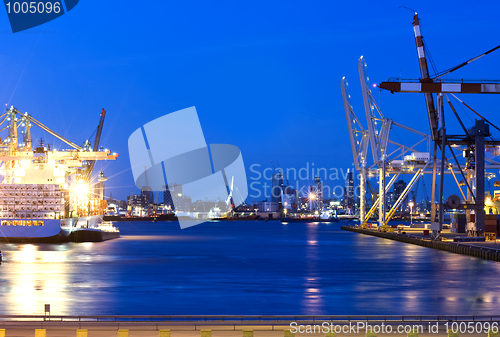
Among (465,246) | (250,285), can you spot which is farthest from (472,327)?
(465,246)

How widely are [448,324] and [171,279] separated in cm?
2517

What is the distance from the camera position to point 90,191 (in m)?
113

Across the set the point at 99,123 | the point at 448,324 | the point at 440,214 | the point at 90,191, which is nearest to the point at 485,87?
the point at 440,214

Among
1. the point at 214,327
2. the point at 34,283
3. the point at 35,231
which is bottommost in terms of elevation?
the point at 34,283

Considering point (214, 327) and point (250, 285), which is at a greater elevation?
point (214, 327)

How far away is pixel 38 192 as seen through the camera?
85.4 m

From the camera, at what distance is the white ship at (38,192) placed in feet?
274

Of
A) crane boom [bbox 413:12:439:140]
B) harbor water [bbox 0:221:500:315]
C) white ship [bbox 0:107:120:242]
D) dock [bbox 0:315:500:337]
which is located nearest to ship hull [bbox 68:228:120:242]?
white ship [bbox 0:107:120:242]

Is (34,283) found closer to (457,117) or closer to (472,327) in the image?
(472,327)

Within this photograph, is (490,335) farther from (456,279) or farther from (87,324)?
(456,279)

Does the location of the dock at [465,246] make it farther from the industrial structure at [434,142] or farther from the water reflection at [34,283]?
the water reflection at [34,283]

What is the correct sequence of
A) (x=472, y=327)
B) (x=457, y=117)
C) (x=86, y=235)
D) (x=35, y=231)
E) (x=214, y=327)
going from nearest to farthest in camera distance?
1. (x=472, y=327)
2. (x=214, y=327)
3. (x=457, y=117)
4. (x=35, y=231)
5. (x=86, y=235)

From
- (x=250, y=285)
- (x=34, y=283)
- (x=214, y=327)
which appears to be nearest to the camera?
(x=214, y=327)

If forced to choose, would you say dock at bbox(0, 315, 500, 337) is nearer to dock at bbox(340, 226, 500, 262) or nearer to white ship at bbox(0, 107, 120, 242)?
dock at bbox(340, 226, 500, 262)
